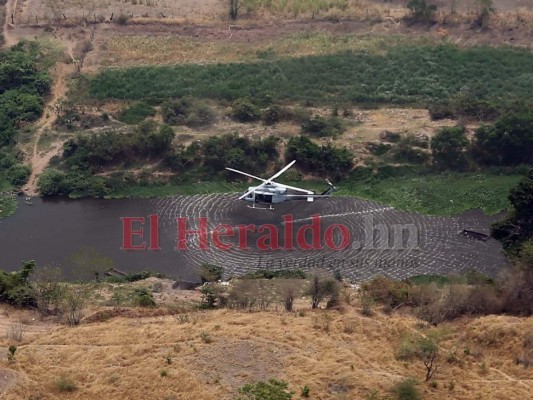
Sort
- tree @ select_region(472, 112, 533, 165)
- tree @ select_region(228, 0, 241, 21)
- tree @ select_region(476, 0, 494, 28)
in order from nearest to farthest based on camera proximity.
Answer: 1. tree @ select_region(472, 112, 533, 165)
2. tree @ select_region(476, 0, 494, 28)
3. tree @ select_region(228, 0, 241, 21)

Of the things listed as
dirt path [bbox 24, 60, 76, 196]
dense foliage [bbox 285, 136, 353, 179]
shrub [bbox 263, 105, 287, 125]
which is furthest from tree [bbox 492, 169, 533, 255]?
dirt path [bbox 24, 60, 76, 196]

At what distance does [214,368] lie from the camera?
32.1 meters

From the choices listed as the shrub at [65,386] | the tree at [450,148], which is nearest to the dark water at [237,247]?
the tree at [450,148]

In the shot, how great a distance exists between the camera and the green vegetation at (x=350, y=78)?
68.1 metres

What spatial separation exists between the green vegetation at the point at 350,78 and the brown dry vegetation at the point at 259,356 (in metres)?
33.6

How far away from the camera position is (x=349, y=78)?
70.5 meters

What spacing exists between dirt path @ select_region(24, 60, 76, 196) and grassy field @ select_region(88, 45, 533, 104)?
10.1ft

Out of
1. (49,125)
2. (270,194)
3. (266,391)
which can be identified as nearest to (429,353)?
(266,391)

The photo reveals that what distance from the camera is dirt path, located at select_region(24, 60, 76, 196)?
200ft

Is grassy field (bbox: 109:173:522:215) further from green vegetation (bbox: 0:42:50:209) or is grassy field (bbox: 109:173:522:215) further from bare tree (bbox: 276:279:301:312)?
bare tree (bbox: 276:279:301:312)

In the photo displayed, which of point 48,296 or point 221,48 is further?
point 221,48

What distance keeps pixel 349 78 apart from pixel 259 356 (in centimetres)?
4172

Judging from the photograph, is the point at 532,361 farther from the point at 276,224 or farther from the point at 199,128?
the point at 199,128

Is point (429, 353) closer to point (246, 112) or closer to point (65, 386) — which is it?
point (65, 386)
